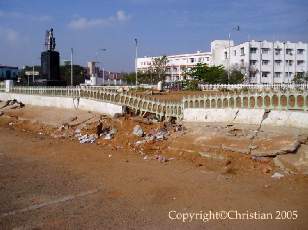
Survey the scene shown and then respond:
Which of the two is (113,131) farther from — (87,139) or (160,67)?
(160,67)

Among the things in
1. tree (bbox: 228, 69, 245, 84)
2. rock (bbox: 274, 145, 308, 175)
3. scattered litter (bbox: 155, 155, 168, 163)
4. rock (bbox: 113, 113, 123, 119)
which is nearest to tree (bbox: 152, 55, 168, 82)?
tree (bbox: 228, 69, 245, 84)

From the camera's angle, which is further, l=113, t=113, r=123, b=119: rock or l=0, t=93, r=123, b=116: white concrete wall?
l=0, t=93, r=123, b=116: white concrete wall

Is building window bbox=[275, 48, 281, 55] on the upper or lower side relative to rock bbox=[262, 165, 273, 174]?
upper

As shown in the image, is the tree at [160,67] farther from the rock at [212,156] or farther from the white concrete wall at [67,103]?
the rock at [212,156]

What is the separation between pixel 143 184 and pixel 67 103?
1435cm

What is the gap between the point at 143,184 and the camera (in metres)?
9.79

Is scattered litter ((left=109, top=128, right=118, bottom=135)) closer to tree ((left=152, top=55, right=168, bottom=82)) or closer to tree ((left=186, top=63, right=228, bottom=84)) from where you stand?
tree ((left=186, top=63, right=228, bottom=84))

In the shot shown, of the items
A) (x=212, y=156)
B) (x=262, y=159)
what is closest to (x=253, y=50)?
(x=212, y=156)

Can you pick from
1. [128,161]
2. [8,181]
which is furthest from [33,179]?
[128,161]

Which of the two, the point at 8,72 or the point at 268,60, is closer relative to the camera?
the point at 268,60

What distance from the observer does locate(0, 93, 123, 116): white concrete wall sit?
63.9ft

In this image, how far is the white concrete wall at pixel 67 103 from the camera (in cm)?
1946

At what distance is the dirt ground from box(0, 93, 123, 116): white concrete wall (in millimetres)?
3397

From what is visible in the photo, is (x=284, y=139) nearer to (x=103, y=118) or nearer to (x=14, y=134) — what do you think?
(x=103, y=118)
